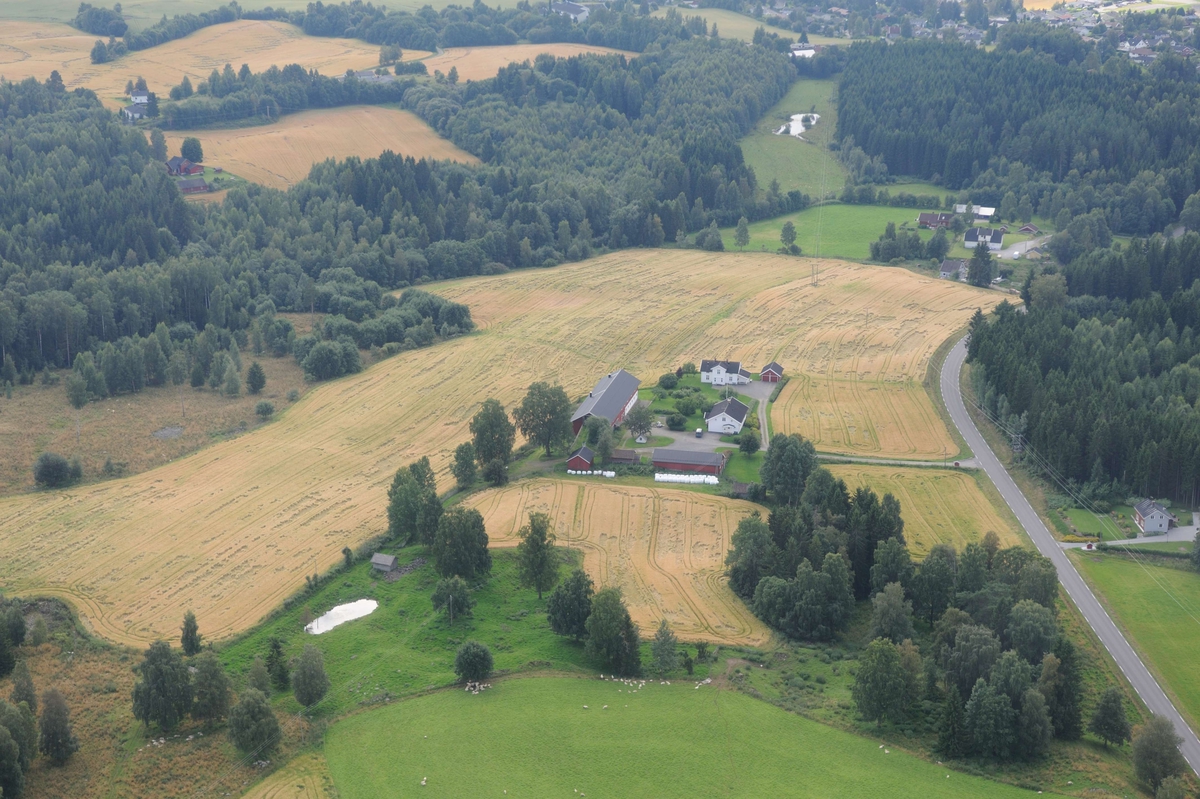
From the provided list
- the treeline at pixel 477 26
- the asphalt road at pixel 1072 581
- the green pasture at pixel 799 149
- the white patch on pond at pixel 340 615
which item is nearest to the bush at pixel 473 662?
the white patch on pond at pixel 340 615

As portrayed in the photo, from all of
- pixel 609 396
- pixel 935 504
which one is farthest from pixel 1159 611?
pixel 609 396

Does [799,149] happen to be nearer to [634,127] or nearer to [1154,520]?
[634,127]

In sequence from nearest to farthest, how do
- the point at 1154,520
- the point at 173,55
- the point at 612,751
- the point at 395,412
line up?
the point at 612,751
the point at 1154,520
the point at 395,412
the point at 173,55

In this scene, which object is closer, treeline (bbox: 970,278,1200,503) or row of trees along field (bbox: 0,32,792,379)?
treeline (bbox: 970,278,1200,503)

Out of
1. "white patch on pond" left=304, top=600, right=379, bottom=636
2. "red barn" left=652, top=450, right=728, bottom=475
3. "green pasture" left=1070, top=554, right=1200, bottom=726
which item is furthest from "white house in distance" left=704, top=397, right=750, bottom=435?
"white patch on pond" left=304, top=600, right=379, bottom=636

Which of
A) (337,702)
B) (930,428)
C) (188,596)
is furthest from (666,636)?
(930,428)

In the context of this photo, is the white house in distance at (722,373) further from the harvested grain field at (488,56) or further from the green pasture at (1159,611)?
the harvested grain field at (488,56)

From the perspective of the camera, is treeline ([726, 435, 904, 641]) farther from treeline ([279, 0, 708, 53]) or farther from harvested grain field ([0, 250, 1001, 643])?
treeline ([279, 0, 708, 53])

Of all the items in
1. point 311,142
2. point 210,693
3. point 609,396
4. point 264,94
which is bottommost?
point 210,693
